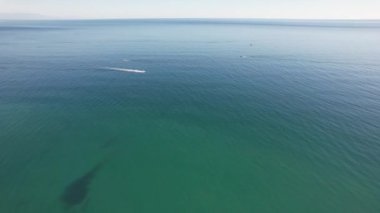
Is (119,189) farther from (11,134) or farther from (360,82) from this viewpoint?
(360,82)

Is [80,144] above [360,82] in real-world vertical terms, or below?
below

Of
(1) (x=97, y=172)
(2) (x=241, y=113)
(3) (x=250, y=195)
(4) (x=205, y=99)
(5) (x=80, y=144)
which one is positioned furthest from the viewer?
(4) (x=205, y=99)

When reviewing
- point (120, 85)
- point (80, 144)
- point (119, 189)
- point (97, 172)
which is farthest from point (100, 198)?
point (120, 85)

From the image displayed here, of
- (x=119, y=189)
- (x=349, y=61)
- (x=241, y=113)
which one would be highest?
(x=349, y=61)

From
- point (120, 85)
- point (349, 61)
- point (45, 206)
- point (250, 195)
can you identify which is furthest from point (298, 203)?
point (349, 61)

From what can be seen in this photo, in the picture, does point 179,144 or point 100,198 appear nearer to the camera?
point 100,198

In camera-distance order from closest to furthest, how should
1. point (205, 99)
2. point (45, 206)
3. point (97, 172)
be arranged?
point (45, 206) → point (97, 172) → point (205, 99)
